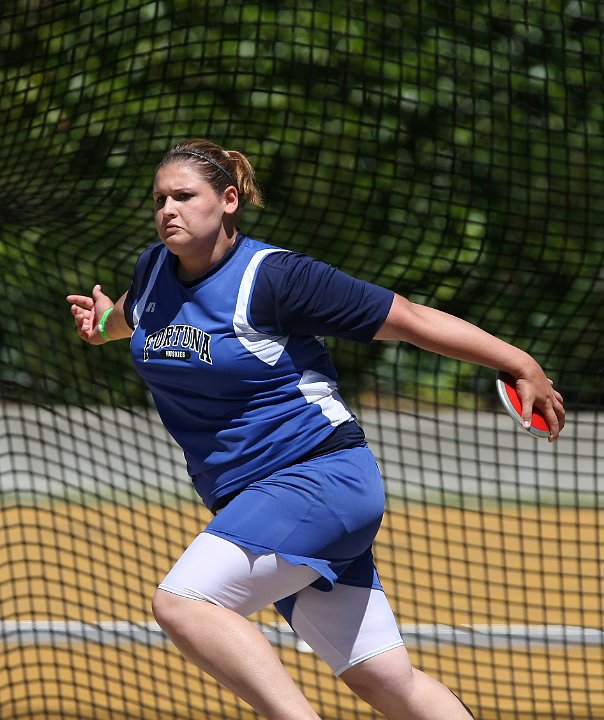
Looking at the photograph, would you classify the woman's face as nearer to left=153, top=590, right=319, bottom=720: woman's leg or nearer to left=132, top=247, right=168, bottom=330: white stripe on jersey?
left=132, top=247, right=168, bottom=330: white stripe on jersey

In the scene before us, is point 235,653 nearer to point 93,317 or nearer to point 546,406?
point 546,406

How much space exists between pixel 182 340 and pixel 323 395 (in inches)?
13.9

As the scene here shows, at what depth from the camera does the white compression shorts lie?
249 cm

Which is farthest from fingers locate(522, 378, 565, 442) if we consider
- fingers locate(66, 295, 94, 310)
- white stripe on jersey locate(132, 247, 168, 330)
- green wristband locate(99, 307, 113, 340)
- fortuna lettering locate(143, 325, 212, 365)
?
fingers locate(66, 295, 94, 310)

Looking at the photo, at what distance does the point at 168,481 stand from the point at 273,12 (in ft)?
10.1

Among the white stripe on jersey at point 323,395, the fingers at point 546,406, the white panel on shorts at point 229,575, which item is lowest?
the white panel on shorts at point 229,575

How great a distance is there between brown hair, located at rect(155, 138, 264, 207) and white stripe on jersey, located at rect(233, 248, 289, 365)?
0.87 feet

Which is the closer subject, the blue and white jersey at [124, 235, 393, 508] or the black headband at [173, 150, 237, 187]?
the blue and white jersey at [124, 235, 393, 508]

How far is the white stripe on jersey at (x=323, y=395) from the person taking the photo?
2.71 meters

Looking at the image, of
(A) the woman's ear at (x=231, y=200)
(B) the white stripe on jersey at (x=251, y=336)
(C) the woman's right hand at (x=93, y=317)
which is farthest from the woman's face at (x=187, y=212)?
(C) the woman's right hand at (x=93, y=317)

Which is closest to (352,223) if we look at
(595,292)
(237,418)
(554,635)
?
(595,292)

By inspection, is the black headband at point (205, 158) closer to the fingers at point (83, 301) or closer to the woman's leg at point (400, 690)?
the fingers at point (83, 301)

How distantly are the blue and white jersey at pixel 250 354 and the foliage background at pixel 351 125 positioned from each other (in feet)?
7.28

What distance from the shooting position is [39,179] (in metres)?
4.75
